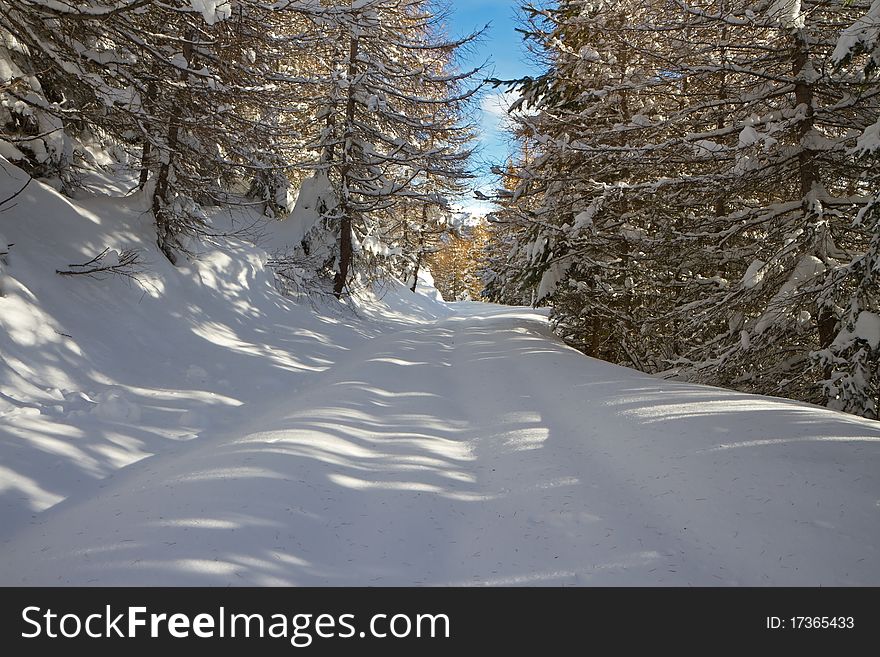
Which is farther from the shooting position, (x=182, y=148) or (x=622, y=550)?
(x=182, y=148)

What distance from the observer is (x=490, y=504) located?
11.2 feet

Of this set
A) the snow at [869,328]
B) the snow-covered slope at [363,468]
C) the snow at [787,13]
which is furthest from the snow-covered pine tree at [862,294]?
the snow-covered slope at [363,468]

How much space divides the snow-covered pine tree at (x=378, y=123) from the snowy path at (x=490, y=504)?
9418 mm

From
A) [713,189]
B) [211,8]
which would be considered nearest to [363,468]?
[211,8]

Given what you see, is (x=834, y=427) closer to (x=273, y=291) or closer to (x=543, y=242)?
(x=543, y=242)

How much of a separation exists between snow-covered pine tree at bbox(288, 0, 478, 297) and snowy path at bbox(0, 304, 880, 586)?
30.9 ft

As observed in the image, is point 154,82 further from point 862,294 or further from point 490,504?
point 862,294

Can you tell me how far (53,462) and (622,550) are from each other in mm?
4400

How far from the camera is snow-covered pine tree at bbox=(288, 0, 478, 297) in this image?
12.4 metres

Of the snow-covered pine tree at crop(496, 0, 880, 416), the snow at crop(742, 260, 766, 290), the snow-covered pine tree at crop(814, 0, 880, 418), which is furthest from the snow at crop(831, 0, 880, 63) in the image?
the snow at crop(742, 260, 766, 290)

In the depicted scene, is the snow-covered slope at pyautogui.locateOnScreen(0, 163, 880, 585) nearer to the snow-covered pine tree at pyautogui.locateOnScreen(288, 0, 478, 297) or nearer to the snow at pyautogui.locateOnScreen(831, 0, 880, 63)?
the snow at pyautogui.locateOnScreen(831, 0, 880, 63)

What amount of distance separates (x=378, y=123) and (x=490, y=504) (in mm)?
13474

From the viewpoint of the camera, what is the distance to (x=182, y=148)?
755 centimetres
